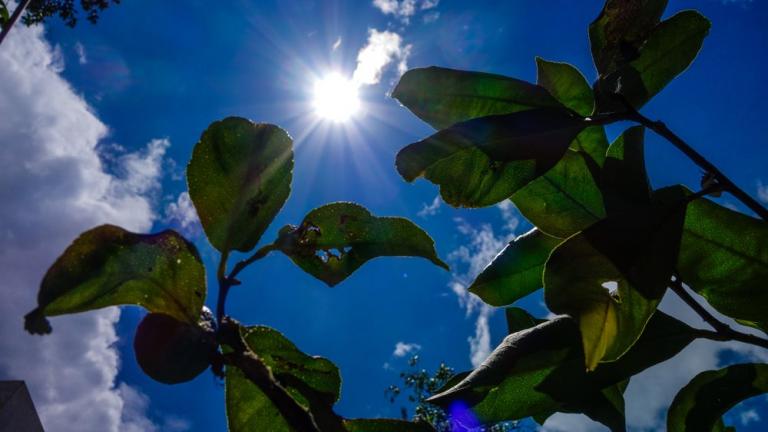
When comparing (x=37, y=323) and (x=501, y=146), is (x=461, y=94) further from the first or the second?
(x=37, y=323)

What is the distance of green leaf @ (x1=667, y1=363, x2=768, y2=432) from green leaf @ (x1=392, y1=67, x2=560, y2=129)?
2.62 feet

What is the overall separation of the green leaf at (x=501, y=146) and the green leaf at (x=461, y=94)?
0.25ft

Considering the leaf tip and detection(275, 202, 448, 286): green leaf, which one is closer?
the leaf tip

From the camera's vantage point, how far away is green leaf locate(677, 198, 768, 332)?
3.19ft

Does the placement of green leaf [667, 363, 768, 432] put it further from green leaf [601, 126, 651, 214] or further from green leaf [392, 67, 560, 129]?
green leaf [392, 67, 560, 129]

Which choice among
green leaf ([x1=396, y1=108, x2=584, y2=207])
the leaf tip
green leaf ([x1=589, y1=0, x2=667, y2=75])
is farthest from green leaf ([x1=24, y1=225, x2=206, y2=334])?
green leaf ([x1=589, y1=0, x2=667, y2=75])

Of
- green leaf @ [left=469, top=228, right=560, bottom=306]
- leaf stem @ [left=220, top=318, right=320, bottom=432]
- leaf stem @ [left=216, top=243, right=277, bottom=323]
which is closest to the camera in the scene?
leaf stem @ [left=220, top=318, right=320, bottom=432]

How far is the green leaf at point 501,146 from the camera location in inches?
35.6

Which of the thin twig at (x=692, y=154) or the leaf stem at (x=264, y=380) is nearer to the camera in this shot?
the leaf stem at (x=264, y=380)

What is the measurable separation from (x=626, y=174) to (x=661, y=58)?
0.29 m

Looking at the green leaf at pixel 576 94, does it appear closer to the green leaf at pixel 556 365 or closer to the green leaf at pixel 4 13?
the green leaf at pixel 556 365

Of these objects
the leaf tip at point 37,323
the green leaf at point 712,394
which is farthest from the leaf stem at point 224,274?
the green leaf at point 712,394

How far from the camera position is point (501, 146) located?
0.91 metres

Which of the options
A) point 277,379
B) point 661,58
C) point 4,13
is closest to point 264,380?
point 277,379
